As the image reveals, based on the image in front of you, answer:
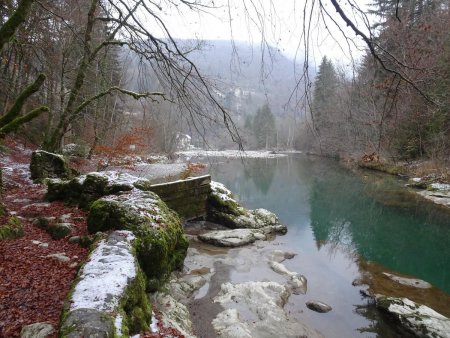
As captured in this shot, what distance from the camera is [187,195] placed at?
11.4 m

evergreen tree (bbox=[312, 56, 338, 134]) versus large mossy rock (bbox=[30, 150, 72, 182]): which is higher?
evergreen tree (bbox=[312, 56, 338, 134])

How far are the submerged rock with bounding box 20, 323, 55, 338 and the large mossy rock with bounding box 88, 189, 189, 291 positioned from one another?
210cm

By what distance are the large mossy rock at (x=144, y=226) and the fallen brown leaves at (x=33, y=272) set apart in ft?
1.70

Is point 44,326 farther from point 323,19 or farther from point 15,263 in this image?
point 323,19

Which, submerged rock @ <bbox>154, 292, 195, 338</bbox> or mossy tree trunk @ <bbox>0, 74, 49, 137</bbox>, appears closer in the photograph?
mossy tree trunk @ <bbox>0, 74, 49, 137</bbox>

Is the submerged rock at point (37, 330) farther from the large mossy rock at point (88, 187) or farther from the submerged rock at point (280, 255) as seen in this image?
the submerged rock at point (280, 255)

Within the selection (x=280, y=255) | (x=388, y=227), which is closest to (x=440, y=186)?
(x=388, y=227)

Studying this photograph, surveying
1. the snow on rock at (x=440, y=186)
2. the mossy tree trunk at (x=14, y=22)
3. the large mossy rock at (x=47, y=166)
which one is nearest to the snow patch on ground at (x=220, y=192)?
the large mossy rock at (x=47, y=166)

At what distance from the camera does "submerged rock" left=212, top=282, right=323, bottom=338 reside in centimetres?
553

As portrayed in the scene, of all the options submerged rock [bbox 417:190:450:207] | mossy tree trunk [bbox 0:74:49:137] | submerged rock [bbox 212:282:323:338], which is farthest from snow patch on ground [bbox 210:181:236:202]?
submerged rock [bbox 417:190:450:207]

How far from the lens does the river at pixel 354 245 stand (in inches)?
269

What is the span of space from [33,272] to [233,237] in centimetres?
676

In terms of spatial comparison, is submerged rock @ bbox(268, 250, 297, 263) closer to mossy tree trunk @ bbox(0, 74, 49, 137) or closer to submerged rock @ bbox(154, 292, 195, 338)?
submerged rock @ bbox(154, 292, 195, 338)

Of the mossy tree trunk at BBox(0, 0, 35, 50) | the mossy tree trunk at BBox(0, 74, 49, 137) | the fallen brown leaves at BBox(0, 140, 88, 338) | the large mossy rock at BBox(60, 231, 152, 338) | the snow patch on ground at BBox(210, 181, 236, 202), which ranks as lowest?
the snow patch on ground at BBox(210, 181, 236, 202)
